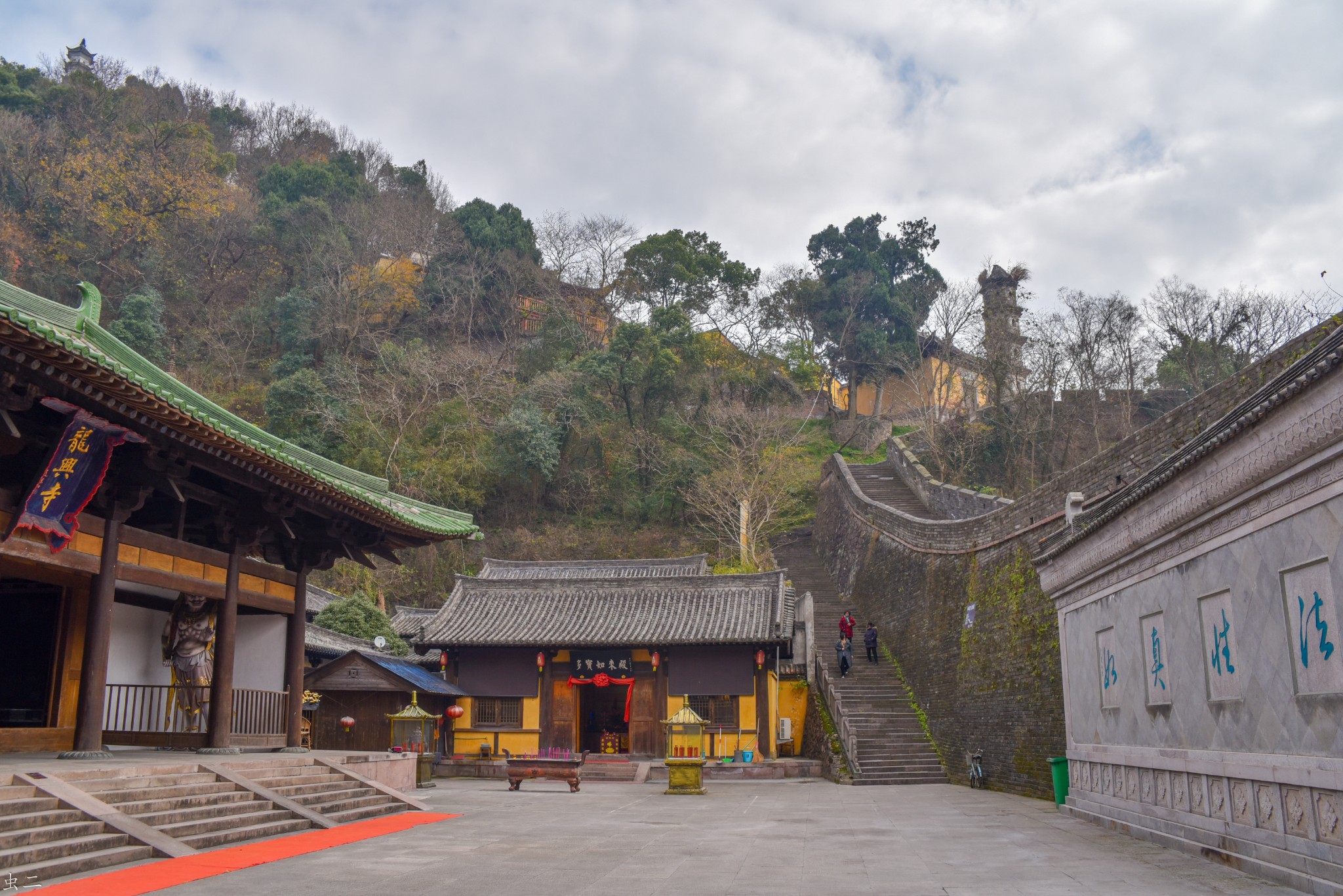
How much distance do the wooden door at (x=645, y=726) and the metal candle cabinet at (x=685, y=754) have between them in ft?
17.2

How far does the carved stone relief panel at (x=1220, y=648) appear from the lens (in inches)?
309

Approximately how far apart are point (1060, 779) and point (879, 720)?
25.4ft

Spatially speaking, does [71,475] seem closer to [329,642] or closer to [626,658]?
[329,642]

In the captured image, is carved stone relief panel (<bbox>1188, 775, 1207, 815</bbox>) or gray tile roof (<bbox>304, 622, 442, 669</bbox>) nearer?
carved stone relief panel (<bbox>1188, 775, 1207, 815</bbox>)

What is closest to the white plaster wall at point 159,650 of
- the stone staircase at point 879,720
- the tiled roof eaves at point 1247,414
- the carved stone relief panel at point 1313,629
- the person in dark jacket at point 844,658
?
the stone staircase at point 879,720

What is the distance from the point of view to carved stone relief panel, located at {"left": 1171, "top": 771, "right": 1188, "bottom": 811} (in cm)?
880

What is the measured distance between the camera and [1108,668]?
1101cm

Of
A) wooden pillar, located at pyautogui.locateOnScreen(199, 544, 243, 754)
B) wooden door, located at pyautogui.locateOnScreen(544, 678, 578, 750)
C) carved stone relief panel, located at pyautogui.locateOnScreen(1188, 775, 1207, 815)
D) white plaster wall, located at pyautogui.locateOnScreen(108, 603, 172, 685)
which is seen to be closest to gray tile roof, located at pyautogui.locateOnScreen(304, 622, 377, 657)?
wooden door, located at pyautogui.locateOnScreen(544, 678, 578, 750)

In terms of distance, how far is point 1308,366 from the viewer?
6.53 metres

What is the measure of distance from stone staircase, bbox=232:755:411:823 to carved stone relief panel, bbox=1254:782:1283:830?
30.1 feet

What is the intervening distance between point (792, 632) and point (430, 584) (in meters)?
15.6

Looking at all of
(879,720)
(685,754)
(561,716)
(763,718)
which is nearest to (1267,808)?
(685,754)

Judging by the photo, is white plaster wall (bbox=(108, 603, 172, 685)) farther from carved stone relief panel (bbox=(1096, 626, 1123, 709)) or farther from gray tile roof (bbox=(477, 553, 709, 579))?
gray tile roof (bbox=(477, 553, 709, 579))

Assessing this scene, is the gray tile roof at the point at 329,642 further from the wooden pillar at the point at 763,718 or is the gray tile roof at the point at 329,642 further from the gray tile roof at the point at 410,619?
the wooden pillar at the point at 763,718
